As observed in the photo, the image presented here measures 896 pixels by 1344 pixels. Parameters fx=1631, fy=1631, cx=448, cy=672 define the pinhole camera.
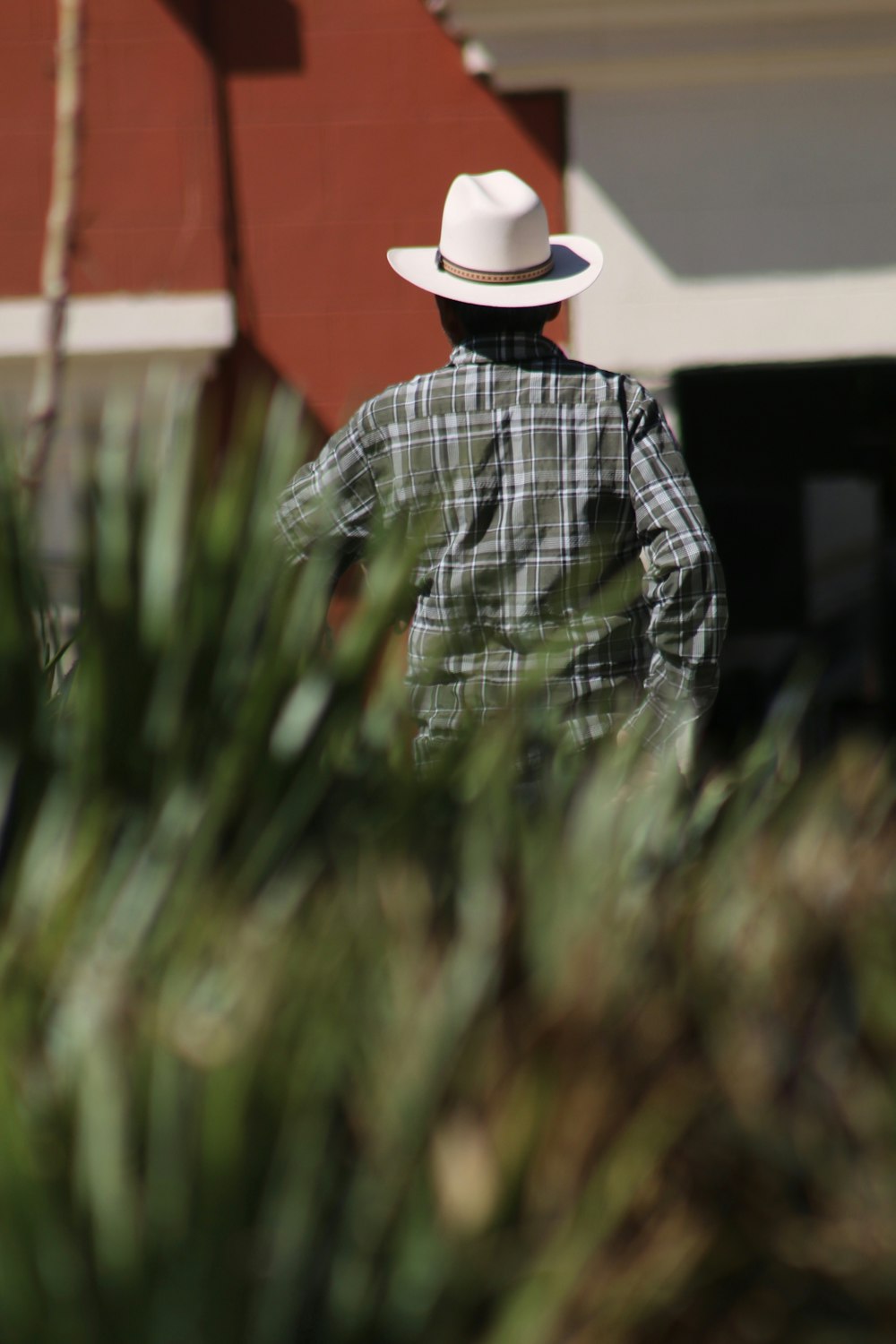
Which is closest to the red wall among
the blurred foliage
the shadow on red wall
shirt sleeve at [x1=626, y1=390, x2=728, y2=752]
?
the shadow on red wall

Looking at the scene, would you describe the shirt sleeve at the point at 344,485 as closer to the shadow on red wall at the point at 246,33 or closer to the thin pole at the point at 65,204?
the thin pole at the point at 65,204

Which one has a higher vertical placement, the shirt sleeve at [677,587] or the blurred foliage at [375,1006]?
the shirt sleeve at [677,587]

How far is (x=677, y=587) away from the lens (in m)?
2.68

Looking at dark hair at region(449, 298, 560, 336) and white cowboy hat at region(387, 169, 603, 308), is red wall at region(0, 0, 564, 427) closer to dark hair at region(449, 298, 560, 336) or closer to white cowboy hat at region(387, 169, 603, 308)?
white cowboy hat at region(387, 169, 603, 308)

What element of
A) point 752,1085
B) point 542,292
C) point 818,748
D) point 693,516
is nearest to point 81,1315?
point 752,1085

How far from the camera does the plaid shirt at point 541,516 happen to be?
2.67 meters

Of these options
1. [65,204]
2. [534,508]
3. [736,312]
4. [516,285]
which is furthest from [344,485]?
Answer: [736,312]

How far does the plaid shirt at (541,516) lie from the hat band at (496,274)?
6.2 inches

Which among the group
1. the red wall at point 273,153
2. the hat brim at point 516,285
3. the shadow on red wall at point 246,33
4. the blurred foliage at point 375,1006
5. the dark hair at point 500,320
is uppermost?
the shadow on red wall at point 246,33

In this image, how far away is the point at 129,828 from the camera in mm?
1537

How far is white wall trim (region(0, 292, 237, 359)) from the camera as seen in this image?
218 inches

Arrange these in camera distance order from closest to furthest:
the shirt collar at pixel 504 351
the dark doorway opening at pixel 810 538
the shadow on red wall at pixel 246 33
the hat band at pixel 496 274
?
the shirt collar at pixel 504 351
the hat band at pixel 496 274
the shadow on red wall at pixel 246 33
the dark doorway opening at pixel 810 538

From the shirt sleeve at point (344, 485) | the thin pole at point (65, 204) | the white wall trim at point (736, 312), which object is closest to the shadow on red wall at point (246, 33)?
the white wall trim at point (736, 312)

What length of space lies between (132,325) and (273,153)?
766 mm
